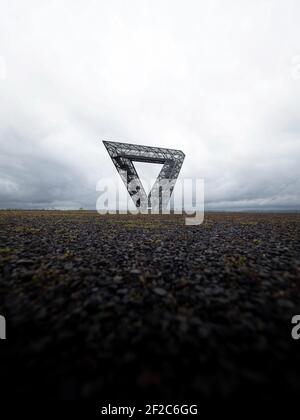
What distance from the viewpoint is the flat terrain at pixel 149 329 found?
185 cm

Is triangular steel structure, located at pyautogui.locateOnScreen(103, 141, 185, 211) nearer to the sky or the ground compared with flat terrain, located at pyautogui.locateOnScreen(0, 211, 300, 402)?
nearer to the sky

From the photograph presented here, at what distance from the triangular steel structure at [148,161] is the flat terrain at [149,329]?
32004 millimetres

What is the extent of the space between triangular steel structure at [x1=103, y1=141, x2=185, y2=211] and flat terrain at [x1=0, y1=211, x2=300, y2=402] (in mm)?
32004

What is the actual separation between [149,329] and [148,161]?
122 ft

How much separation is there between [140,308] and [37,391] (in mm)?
1656

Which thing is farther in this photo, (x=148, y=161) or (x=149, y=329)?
(x=148, y=161)

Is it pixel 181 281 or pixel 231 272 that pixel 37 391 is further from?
pixel 231 272

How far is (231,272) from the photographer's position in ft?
14.9

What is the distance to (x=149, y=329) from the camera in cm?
259

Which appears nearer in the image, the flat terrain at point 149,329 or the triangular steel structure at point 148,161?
the flat terrain at point 149,329

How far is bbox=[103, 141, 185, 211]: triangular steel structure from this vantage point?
34469 mm

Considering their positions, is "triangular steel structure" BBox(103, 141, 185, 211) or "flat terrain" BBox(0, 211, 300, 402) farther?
"triangular steel structure" BBox(103, 141, 185, 211)
